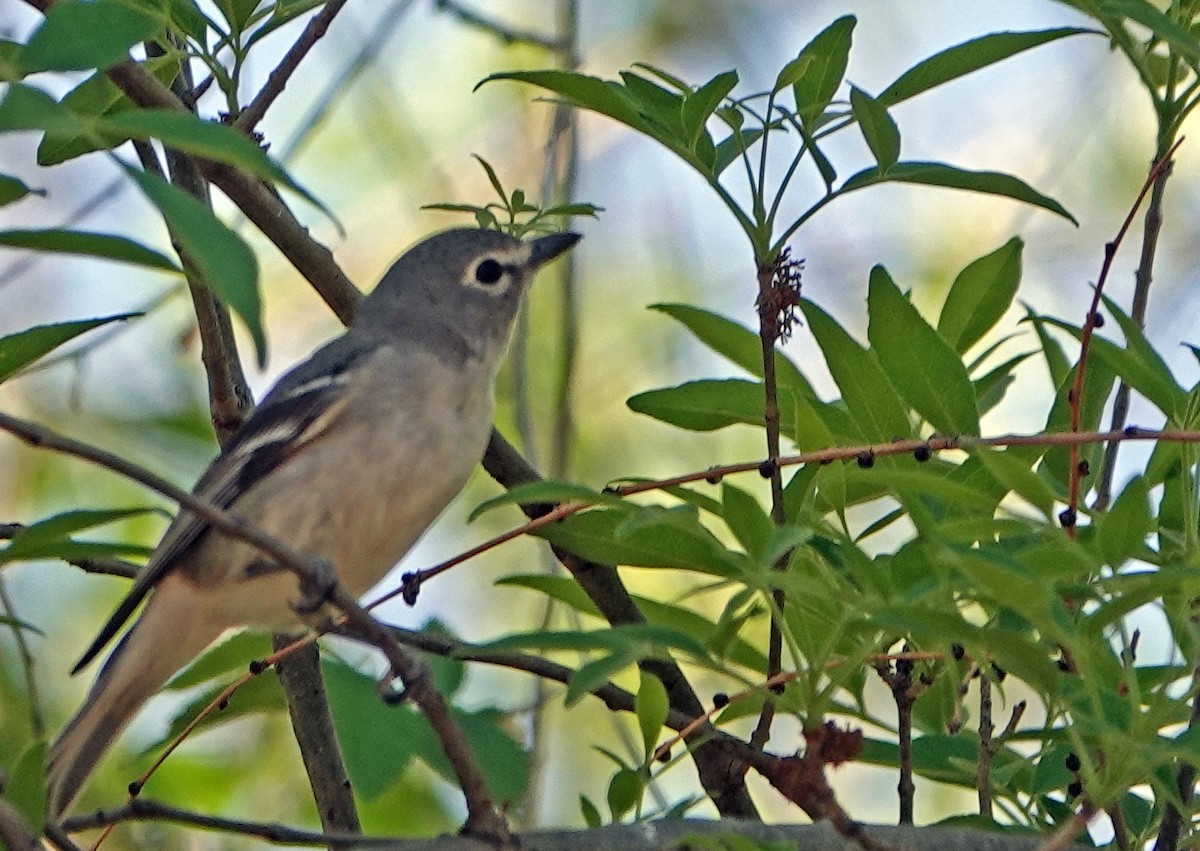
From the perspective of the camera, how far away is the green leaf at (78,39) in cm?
175

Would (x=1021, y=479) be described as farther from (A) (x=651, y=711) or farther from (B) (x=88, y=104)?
(B) (x=88, y=104)

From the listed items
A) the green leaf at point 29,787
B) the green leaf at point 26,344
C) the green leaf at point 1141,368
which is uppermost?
the green leaf at point 1141,368

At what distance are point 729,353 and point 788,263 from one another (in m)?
0.34

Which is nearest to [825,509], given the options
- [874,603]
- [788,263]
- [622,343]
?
[788,263]

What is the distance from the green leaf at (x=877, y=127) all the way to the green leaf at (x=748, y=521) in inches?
25.5

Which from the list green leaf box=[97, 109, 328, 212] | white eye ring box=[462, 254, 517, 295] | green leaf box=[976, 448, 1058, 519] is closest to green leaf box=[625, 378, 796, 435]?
green leaf box=[976, 448, 1058, 519]

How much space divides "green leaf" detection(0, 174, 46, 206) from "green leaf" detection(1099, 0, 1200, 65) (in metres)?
1.46

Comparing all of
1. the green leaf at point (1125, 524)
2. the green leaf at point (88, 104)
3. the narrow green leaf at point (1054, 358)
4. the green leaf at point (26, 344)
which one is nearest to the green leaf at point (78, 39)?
the green leaf at point (26, 344)

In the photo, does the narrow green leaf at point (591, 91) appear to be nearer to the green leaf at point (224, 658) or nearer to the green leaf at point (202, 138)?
the green leaf at point (202, 138)

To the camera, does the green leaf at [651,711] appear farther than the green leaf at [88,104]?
No

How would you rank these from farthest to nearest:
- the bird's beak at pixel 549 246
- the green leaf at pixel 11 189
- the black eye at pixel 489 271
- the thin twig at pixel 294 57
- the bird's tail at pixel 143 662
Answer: the black eye at pixel 489 271
the bird's beak at pixel 549 246
the bird's tail at pixel 143 662
the thin twig at pixel 294 57
the green leaf at pixel 11 189

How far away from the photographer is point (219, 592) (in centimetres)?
365

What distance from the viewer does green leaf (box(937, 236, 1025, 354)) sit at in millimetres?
2867

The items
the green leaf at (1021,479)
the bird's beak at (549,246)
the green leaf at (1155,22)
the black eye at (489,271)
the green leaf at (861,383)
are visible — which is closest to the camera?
the green leaf at (1021,479)
